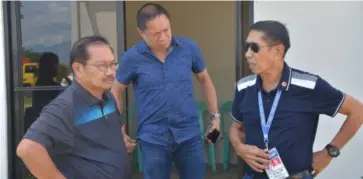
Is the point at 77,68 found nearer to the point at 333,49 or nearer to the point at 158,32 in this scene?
the point at 158,32

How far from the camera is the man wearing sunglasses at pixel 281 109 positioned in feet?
6.61

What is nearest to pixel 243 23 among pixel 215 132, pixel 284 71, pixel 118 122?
pixel 215 132

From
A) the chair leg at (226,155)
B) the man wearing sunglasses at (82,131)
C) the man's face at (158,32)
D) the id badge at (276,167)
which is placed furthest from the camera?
the chair leg at (226,155)

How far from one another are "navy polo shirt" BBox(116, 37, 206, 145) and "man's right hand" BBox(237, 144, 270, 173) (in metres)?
0.78

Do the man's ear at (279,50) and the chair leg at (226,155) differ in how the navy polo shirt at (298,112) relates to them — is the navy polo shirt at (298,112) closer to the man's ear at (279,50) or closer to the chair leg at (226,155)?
the man's ear at (279,50)

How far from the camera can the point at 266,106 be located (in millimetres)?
2043

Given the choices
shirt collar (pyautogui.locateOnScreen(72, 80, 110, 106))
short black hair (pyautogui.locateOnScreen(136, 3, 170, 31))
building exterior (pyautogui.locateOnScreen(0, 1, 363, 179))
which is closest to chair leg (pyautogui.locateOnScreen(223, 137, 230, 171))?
building exterior (pyautogui.locateOnScreen(0, 1, 363, 179))

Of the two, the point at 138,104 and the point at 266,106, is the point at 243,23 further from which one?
the point at 266,106

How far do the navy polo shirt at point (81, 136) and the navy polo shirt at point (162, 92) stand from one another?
0.83 metres

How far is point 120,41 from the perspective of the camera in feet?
12.5

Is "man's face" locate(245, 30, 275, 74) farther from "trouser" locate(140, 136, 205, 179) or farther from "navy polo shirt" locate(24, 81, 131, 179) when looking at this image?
"trouser" locate(140, 136, 205, 179)

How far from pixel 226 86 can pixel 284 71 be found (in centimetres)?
390

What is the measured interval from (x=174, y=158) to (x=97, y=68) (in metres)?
1.20

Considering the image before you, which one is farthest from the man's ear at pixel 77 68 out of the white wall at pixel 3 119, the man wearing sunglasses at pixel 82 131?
the white wall at pixel 3 119
